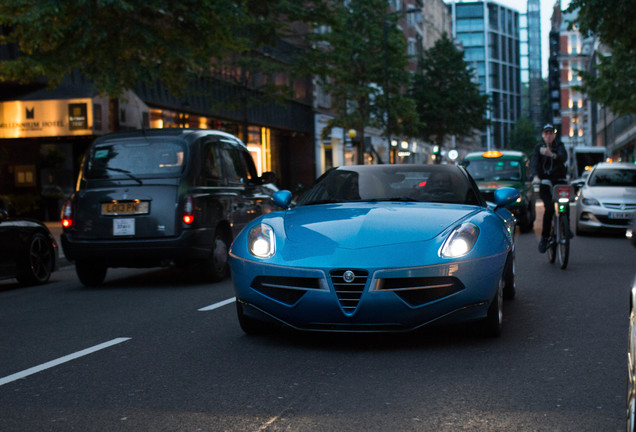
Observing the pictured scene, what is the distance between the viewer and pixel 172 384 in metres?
5.18

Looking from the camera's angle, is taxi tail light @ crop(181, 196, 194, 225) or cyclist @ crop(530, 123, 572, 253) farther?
cyclist @ crop(530, 123, 572, 253)

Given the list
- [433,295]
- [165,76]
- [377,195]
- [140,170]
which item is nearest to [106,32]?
[165,76]

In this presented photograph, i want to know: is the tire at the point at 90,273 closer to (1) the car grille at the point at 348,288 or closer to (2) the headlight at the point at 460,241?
(1) the car grille at the point at 348,288

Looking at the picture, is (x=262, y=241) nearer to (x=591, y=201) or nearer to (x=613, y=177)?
(x=591, y=201)

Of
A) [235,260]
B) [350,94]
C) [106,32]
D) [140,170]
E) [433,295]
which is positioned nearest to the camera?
[433,295]

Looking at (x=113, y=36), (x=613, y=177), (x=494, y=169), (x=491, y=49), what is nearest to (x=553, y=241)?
(x=613, y=177)

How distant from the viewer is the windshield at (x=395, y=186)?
24.4ft

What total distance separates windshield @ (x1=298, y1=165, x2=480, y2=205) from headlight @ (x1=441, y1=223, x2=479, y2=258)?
1024mm

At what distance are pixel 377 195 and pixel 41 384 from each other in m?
3.13

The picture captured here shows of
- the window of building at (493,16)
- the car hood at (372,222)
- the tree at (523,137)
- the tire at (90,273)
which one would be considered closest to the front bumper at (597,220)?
the tire at (90,273)

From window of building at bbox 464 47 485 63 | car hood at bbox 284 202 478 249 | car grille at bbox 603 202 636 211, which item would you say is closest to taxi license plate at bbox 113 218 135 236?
car hood at bbox 284 202 478 249

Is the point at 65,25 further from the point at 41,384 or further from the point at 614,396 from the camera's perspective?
the point at 614,396

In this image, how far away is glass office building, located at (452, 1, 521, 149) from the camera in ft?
611

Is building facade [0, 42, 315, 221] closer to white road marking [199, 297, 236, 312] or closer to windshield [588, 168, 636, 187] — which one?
windshield [588, 168, 636, 187]
